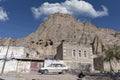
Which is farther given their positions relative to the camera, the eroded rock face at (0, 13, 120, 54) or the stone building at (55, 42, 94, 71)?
the eroded rock face at (0, 13, 120, 54)

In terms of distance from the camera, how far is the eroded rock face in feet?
386

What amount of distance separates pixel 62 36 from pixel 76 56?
86252 mm

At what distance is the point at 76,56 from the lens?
4112 cm

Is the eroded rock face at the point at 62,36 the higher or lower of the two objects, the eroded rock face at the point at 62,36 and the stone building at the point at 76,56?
the higher

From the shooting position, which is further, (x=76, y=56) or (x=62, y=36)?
(x=62, y=36)

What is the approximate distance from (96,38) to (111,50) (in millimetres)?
82712

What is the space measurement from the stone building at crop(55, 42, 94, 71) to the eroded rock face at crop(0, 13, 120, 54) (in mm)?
64840

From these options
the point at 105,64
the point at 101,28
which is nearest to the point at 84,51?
the point at 105,64

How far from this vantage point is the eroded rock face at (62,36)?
117556 mm

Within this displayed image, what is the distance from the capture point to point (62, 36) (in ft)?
417

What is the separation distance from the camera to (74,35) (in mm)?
129750

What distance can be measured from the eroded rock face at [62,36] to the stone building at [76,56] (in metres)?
64.8

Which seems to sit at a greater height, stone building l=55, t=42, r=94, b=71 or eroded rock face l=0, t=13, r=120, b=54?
eroded rock face l=0, t=13, r=120, b=54

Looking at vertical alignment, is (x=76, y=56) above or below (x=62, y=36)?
below
